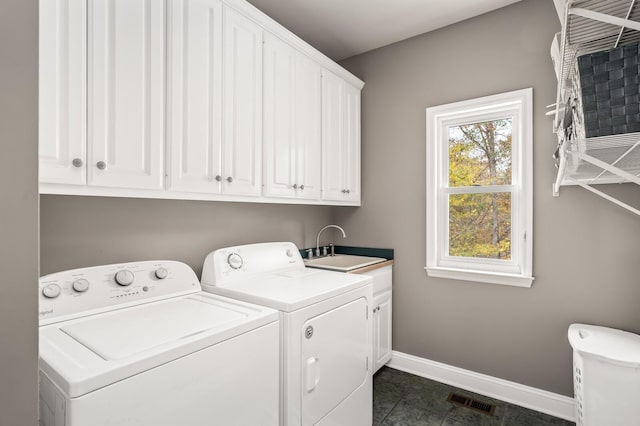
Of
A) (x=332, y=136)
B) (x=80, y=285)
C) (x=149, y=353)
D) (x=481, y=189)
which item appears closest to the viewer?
(x=149, y=353)

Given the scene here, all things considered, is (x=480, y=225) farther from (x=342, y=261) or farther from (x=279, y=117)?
(x=279, y=117)

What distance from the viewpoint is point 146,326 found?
1241 millimetres

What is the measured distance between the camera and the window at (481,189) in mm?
2312

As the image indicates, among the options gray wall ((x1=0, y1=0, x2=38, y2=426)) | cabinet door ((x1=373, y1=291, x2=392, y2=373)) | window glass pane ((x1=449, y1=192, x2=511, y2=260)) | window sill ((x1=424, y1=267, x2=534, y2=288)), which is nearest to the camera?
gray wall ((x1=0, y1=0, x2=38, y2=426))

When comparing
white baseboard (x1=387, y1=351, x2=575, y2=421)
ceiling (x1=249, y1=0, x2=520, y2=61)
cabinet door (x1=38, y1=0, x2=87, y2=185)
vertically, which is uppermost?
ceiling (x1=249, y1=0, x2=520, y2=61)

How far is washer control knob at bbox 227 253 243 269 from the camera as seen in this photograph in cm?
195

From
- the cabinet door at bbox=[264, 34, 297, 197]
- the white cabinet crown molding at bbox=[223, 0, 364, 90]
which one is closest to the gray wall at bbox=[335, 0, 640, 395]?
the white cabinet crown molding at bbox=[223, 0, 364, 90]

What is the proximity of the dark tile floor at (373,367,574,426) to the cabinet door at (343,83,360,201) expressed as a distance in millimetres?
1498

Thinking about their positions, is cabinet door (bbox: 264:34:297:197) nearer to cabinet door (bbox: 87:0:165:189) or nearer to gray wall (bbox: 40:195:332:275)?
gray wall (bbox: 40:195:332:275)

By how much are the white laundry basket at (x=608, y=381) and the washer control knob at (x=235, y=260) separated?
72.7 inches

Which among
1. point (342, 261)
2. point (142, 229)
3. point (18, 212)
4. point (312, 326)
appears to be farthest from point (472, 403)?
point (18, 212)

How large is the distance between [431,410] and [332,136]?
2.03m

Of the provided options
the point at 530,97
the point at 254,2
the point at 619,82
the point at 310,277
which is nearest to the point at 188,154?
the point at 310,277

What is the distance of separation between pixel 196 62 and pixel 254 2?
3.16 ft
